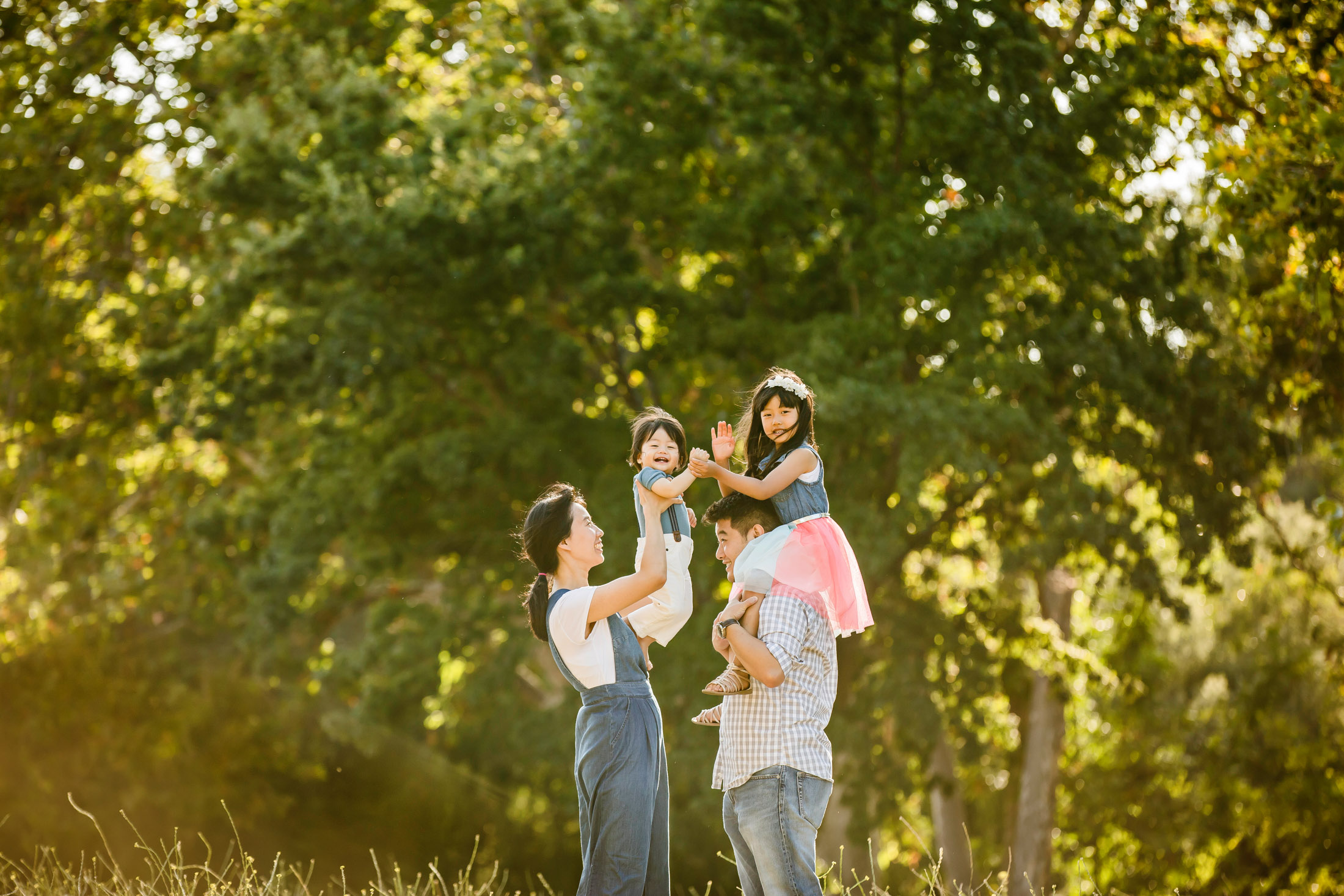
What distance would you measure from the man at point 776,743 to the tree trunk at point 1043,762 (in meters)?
12.3

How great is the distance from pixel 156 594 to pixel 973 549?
1026 centimetres

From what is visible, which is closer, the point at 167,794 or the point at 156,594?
the point at 156,594

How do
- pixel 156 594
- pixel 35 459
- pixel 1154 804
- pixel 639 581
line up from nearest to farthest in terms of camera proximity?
1. pixel 639 581
2. pixel 35 459
3. pixel 156 594
4. pixel 1154 804

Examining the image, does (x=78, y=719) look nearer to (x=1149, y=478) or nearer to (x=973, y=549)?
(x=973, y=549)

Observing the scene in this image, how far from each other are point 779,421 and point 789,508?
33 centimetres

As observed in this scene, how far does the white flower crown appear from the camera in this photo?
4152 millimetres

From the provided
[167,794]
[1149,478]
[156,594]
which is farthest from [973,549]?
[167,794]

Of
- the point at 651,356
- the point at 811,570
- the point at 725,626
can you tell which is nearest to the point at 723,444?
the point at 811,570

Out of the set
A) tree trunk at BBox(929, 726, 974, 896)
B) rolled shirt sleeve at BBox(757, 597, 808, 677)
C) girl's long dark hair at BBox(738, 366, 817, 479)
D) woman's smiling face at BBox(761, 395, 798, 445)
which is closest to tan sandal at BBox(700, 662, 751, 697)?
rolled shirt sleeve at BBox(757, 597, 808, 677)

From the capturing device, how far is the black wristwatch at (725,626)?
139 inches

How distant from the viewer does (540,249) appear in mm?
11289

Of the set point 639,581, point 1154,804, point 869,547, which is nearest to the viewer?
point 639,581

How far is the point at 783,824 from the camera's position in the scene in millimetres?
3416

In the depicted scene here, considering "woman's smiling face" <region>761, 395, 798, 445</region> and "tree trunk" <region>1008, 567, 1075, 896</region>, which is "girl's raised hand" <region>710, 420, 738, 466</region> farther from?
"tree trunk" <region>1008, 567, 1075, 896</region>
